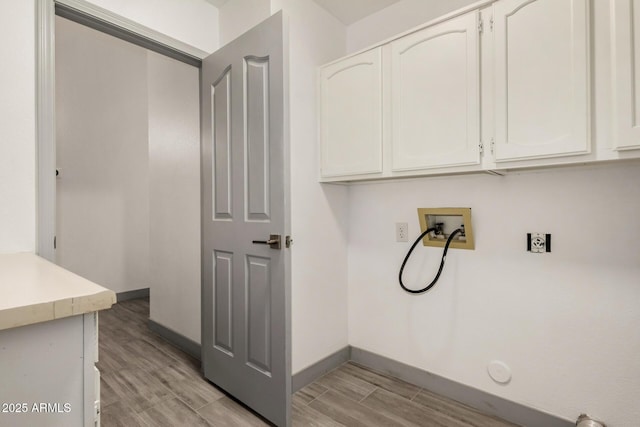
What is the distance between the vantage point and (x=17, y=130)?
1329 millimetres

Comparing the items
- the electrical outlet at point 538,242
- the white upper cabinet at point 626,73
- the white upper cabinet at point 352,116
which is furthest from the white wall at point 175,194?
the white upper cabinet at point 626,73

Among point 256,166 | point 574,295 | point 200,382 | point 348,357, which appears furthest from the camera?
point 348,357

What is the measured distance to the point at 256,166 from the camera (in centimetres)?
173

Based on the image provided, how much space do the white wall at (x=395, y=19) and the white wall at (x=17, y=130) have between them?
1.88 m

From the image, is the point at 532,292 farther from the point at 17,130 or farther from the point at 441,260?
the point at 17,130

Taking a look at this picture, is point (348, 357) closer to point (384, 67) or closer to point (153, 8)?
point (384, 67)

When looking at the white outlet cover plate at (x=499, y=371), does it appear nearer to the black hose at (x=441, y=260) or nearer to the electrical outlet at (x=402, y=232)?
the black hose at (x=441, y=260)

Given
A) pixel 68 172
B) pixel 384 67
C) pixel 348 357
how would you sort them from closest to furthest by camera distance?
pixel 384 67 < pixel 348 357 < pixel 68 172

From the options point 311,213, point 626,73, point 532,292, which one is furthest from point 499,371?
point 626,73

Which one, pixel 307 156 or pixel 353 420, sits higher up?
pixel 307 156

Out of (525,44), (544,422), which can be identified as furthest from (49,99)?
(544,422)

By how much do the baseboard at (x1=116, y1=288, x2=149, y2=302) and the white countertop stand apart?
3.71 metres

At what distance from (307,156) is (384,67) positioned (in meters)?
0.70

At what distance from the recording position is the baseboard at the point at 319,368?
2.02 metres
